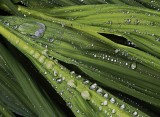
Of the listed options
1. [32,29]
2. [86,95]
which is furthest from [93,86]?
[32,29]

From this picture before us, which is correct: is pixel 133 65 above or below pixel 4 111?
above

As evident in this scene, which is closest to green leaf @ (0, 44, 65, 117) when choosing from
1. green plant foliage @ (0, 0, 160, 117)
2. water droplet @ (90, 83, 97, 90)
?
green plant foliage @ (0, 0, 160, 117)

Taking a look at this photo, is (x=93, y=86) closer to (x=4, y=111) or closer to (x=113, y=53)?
(x=113, y=53)

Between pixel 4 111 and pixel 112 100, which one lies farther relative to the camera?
pixel 4 111

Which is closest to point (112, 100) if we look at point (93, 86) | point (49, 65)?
point (93, 86)

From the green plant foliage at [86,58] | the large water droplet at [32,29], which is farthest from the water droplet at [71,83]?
the large water droplet at [32,29]

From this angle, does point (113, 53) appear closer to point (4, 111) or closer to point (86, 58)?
point (86, 58)

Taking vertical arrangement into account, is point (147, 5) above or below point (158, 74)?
above

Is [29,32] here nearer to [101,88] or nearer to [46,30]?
[46,30]

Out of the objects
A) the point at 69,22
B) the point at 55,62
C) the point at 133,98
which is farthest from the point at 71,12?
the point at 133,98
